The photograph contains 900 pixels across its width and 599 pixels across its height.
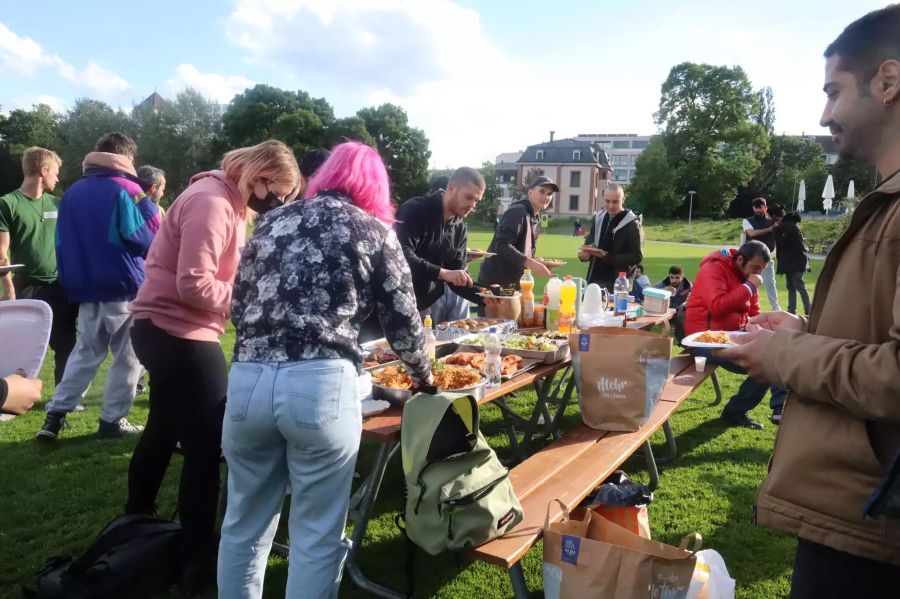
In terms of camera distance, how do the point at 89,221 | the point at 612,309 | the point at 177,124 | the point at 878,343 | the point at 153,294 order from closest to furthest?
1. the point at 878,343
2. the point at 153,294
3. the point at 89,221
4. the point at 612,309
5. the point at 177,124

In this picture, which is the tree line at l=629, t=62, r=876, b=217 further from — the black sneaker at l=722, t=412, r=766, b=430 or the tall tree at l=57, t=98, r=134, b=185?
the black sneaker at l=722, t=412, r=766, b=430

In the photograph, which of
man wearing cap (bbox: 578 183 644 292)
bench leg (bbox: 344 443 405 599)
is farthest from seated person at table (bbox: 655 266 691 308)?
bench leg (bbox: 344 443 405 599)

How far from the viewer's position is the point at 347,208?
2.14 meters

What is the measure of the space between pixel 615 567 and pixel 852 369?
124 centimetres

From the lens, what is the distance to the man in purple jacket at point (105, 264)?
4.27 m

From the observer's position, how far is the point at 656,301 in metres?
5.39

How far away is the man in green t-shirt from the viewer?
16.2 feet

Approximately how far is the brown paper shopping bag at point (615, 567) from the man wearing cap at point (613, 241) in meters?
4.43

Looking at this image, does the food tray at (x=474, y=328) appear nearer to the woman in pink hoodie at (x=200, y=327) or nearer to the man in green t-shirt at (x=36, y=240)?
the woman in pink hoodie at (x=200, y=327)

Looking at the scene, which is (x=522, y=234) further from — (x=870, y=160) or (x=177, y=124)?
(x=177, y=124)

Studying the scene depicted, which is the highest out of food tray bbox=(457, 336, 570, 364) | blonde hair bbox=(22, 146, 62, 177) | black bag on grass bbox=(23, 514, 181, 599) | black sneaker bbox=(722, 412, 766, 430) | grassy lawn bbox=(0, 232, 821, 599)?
blonde hair bbox=(22, 146, 62, 177)

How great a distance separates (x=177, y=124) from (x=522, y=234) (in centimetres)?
4124

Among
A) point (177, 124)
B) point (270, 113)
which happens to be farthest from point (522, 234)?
point (270, 113)

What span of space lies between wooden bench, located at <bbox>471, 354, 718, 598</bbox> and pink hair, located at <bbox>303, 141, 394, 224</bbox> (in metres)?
1.38
